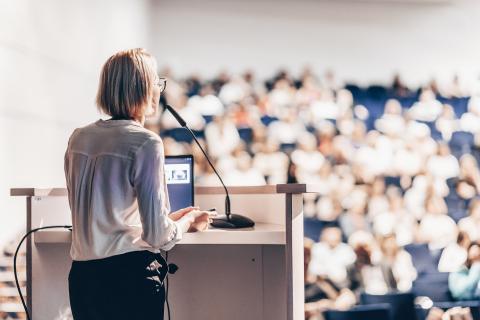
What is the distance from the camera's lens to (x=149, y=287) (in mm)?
1482

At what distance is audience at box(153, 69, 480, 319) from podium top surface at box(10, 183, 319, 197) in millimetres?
1966

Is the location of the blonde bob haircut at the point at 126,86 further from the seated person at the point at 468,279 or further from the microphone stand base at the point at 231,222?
the seated person at the point at 468,279

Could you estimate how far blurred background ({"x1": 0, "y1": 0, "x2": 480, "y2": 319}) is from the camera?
426cm

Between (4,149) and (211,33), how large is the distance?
2.37 metres

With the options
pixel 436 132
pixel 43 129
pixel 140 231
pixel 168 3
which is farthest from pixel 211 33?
→ pixel 140 231

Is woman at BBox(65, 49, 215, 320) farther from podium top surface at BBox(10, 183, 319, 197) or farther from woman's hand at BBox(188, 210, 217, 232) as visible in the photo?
podium top surface at BBox(10, 183, 319, 197)

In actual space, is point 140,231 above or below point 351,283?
above

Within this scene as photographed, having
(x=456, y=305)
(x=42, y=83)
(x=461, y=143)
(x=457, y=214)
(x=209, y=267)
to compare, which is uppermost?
(x=42, y=83)

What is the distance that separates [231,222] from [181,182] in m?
0.22

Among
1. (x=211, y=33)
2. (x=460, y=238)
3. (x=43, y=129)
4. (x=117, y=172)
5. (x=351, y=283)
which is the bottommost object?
(x=351, y=283)

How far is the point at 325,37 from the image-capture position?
14.6 feet

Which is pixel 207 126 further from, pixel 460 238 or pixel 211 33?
pixel 460 238

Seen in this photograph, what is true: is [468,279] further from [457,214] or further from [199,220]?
[199,220]

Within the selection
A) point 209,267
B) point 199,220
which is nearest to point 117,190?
point 199,220
